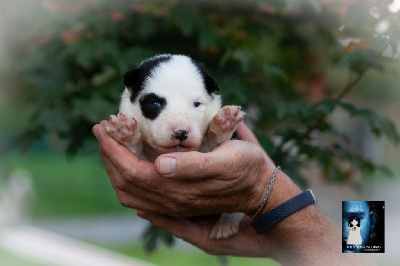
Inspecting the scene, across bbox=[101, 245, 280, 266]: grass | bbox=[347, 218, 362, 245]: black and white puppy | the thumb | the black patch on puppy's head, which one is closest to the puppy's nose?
the thumb

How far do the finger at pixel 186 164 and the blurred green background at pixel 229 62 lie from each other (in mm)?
842

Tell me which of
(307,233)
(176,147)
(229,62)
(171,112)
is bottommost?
(307,233)

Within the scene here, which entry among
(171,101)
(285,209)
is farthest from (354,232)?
(171,101)

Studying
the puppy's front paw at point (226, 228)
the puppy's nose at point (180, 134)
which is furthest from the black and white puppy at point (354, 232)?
the puppy's nose at point (180, 134)

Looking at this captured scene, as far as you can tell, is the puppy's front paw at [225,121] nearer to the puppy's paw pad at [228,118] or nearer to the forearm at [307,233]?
the puppy's paw pad at [228,118]

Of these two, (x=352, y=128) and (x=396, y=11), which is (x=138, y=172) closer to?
(x=396, y=11)

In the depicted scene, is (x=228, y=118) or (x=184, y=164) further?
(x=228, y=118)

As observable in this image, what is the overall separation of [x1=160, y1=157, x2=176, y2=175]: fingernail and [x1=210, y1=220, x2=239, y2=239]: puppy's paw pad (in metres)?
0.94

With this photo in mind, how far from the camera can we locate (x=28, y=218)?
8.23m

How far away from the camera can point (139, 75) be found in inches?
94.0

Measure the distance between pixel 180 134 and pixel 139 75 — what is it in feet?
1.81

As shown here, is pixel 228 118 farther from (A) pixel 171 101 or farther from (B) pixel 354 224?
(B) pixel 354 224

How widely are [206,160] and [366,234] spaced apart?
3.53 ft

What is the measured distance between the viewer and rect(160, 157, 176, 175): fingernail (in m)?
1.86
